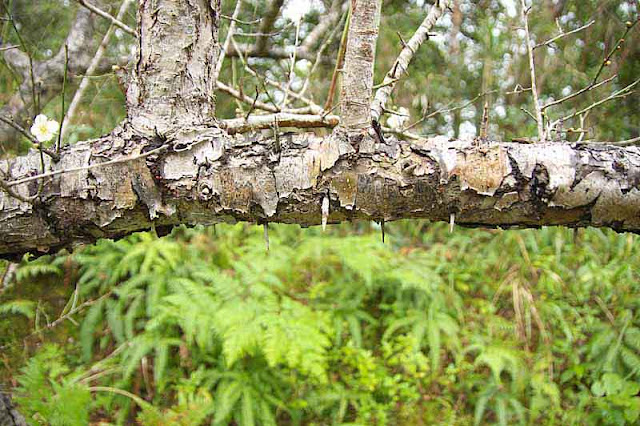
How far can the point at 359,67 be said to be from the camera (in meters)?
1.13

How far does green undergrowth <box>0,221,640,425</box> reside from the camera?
300 centimetres

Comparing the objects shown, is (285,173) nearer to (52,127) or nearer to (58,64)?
(52,127)

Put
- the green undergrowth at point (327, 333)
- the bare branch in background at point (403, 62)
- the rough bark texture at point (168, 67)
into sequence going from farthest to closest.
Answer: the green undergrowth at point (327, 333)
the bare branch in background at point (403, 62)
the rough bark texture at point (168, 67)

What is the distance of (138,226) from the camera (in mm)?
1205

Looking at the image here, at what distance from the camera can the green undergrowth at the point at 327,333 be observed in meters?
3.00

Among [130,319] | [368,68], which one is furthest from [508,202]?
[130,319]

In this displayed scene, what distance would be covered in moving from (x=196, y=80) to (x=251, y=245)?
2635mm

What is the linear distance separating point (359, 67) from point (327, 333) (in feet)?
7.75

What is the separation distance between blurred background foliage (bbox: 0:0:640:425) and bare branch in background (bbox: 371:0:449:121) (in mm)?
1228

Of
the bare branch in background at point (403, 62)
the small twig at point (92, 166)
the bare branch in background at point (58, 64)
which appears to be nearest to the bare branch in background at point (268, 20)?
the bare branch in background at point (58, 64)

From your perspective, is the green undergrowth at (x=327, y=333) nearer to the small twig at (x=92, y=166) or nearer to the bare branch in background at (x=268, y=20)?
the bare branch in background at (x=268, y=20)

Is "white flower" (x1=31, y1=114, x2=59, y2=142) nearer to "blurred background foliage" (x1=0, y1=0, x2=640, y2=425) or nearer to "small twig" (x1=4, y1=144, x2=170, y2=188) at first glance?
"small twig" (x1=4, y1=144, x2=170, y2=188)

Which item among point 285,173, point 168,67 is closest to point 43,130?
point 168,67

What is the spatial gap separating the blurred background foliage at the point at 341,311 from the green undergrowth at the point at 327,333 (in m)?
0.01
